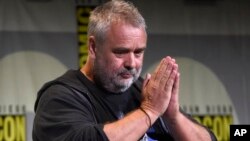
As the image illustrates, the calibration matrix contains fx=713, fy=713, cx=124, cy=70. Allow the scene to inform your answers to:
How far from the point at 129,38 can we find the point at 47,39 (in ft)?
9.53

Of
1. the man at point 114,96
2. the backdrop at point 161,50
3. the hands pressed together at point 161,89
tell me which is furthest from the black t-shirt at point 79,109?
the backdrop at point 161,50

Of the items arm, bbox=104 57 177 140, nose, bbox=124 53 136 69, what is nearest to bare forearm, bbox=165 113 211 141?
arm, bbox=104 57 177 140

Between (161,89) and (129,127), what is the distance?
0.16 metres

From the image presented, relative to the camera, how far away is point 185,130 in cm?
206

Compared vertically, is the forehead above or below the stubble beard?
above

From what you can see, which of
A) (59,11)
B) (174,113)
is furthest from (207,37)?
(174,113)

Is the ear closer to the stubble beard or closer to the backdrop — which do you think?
the stubble beard

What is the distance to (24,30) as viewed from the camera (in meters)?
4.71

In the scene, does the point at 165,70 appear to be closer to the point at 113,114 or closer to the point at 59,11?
the point at 113,114

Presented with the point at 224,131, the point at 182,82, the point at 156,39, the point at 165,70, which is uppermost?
the point at 165,70

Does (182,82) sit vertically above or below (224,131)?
above

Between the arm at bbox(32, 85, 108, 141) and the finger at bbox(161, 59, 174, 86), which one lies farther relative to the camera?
the finger at bbox(161, 59, 174, 86)

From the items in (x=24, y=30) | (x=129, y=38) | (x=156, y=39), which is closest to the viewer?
(x=129, y=38)

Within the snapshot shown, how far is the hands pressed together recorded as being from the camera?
192 cm
